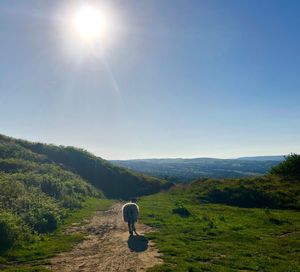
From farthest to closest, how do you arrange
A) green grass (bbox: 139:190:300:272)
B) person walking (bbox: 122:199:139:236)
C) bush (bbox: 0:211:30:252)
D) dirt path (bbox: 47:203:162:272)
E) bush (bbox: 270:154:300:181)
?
bush (bbox: 270:154:300:181) < person walking (bbox: 122:199:139:236) < bush (bbox: 0:211:30:252) < green grass (bbox: 139:190:300:272) < dirt path (bbox: 47:203:162:272)

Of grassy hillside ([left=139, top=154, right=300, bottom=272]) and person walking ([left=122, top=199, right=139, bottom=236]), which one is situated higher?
person walking ([left=122, top=199, right=139, bottom=236])

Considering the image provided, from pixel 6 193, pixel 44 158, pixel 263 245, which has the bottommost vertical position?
pixel 263 245

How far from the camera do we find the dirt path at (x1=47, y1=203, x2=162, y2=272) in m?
20.4

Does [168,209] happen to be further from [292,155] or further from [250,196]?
[292,155]

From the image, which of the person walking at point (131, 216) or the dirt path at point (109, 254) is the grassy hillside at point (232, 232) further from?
the person walking at point (131, 216)

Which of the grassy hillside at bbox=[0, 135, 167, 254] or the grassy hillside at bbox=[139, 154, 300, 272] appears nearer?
the grassy hillside at bbox=[139, 154, 300, 272]

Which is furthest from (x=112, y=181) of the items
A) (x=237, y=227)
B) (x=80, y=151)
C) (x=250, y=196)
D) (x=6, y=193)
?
(x=237, y=227)

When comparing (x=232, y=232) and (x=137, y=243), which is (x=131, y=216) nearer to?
(x=137, y=243)

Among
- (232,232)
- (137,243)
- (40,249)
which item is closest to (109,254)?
(137,243)

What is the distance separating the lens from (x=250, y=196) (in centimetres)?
5606

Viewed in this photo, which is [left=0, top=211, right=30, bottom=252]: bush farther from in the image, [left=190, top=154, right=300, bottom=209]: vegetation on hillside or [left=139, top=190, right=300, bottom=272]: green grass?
[left=190, top=154, right=300, bottom=209]: vegetation on hillside

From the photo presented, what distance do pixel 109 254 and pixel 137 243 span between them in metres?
3.50

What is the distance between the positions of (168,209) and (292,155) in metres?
36.8

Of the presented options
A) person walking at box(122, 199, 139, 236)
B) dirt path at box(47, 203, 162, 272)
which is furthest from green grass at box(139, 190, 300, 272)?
person walking at box(122, 199, 139, 236)
